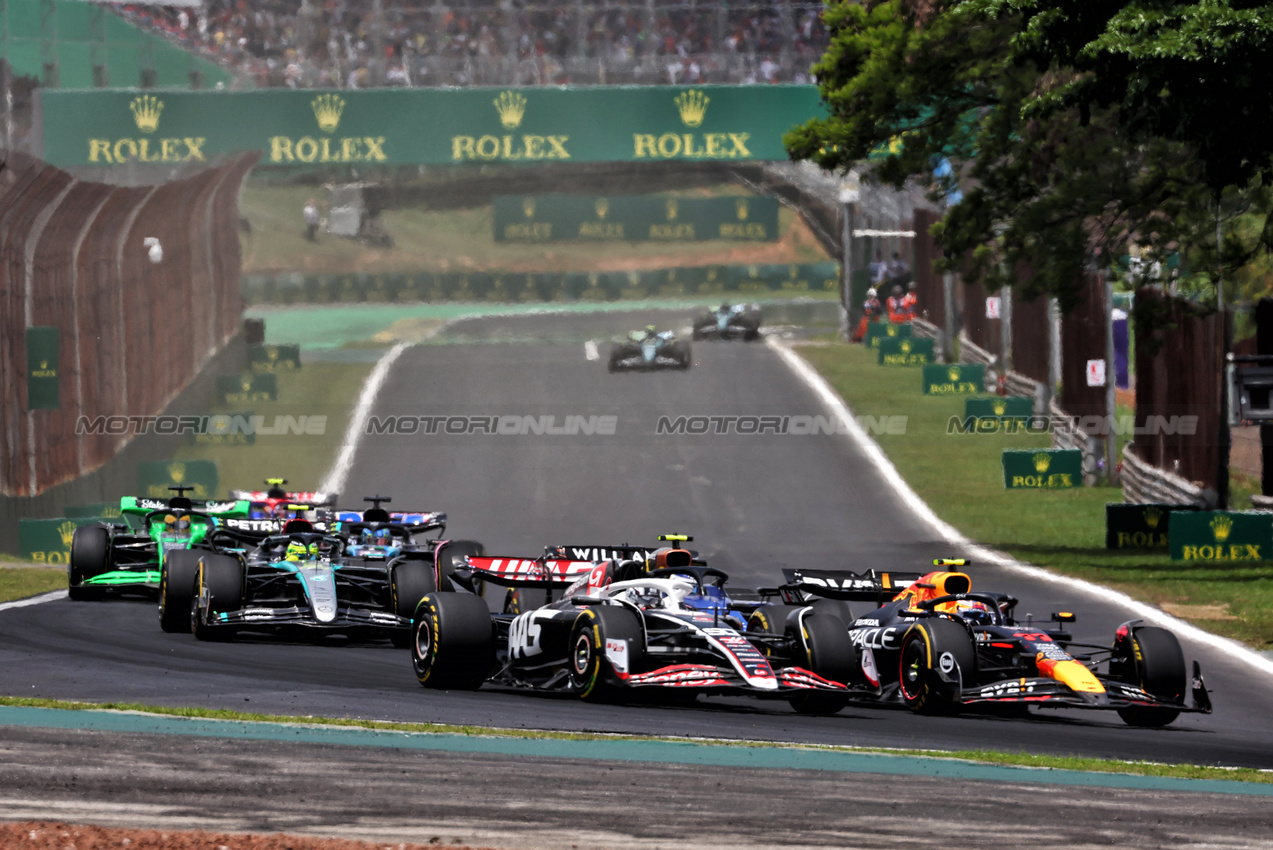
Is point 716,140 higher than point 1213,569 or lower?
higher

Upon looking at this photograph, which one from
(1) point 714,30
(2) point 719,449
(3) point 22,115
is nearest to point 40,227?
(2) point 719,449

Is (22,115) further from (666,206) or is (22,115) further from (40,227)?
(40,227)

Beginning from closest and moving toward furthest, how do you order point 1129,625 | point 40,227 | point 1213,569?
point 1129,625 < point 1213,569 < point 40,227

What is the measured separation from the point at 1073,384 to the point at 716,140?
1628 cm

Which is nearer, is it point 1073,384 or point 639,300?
point 1073,384

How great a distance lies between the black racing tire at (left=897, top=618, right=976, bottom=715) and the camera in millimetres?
11852

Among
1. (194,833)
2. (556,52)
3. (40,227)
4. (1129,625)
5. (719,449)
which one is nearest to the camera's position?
(194,833)

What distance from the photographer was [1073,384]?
32719mm

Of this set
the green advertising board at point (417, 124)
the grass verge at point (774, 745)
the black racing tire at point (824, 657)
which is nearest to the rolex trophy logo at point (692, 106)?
the green advertising board at point (417, 124)

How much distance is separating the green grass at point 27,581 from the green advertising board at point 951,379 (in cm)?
1938

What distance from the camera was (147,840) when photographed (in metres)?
6.98

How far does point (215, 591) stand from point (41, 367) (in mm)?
12051
